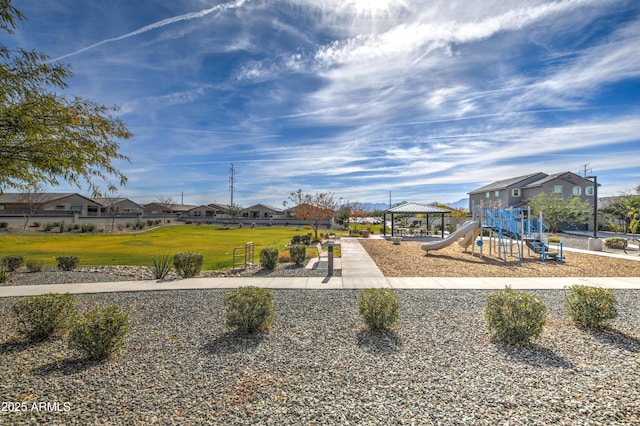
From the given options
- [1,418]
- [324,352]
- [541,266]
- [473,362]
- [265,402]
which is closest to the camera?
[1,418]

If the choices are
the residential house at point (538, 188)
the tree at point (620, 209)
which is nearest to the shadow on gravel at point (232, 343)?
the residential house at point (538, 188)

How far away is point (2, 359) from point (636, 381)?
30.4ft

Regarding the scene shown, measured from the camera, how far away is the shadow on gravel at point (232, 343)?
511 centimetres

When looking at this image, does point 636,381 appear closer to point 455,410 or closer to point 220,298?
point 455,410

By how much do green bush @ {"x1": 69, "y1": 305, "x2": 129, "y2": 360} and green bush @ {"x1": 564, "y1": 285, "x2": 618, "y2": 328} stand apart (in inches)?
336

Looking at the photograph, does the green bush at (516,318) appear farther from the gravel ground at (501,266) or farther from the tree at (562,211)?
the tree at (562,211)

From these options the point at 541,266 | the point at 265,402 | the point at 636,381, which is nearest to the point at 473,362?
the point at 636,381

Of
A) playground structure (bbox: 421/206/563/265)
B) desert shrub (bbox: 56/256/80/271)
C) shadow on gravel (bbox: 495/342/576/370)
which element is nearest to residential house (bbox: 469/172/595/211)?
playground structure (bbox: 421/206/563/265)

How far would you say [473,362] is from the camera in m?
4.65

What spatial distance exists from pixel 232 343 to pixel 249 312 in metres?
0.60

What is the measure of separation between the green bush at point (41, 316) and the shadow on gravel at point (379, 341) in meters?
5.33

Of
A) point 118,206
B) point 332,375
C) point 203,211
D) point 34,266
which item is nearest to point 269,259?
point 332,375

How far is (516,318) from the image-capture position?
534 centimetres

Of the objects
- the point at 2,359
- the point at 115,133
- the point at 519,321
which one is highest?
the point at 115,133
